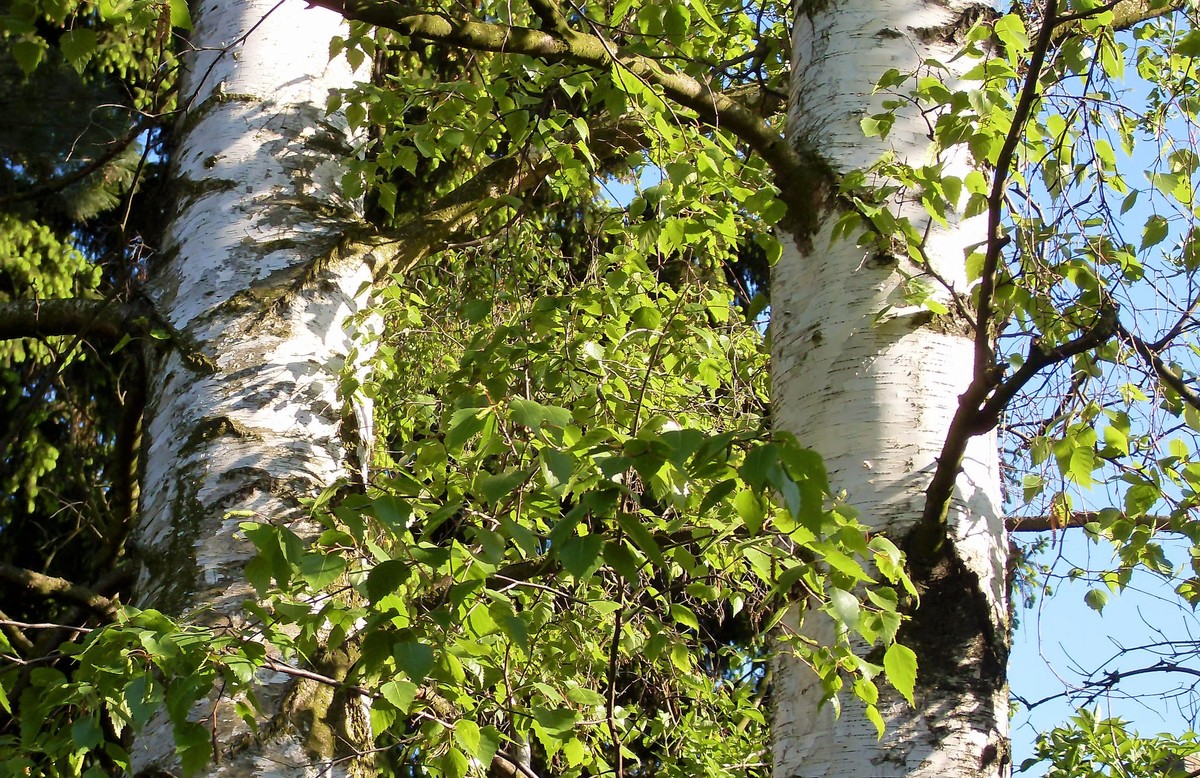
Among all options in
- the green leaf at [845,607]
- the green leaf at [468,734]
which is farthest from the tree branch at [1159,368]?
the green leaf at [468,734]

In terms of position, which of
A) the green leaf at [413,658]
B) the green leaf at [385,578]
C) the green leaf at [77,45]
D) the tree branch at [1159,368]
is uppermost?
the green leaf at [77,45]

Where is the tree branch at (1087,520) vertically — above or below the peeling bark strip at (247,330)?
→ below

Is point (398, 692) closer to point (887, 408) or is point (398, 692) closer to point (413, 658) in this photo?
point (413, 658)

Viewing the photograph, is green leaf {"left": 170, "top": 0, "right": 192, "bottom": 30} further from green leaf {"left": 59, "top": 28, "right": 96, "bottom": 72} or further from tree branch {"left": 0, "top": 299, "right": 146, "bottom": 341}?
tree branch {"left": 0, "top": 299, "right": 146, "bottom": 341}

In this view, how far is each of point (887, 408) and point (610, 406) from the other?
2.09 ft

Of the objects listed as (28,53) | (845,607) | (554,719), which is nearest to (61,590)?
(28,53)

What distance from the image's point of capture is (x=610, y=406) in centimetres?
223

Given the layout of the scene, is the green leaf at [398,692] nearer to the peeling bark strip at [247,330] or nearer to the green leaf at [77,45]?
the peeling bark strip at [247,330]

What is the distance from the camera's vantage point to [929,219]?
1979mm

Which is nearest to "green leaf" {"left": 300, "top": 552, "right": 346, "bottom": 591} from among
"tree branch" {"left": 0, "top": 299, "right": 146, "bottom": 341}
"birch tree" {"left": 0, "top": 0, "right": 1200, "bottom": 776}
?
"birch tree" {"left": 0, "top": 0, "right": 1200, "bottom": 776}

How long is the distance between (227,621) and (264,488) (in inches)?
11.2

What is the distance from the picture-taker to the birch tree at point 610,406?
1.54 metres

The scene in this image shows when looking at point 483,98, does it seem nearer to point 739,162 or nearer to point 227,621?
point 739,162

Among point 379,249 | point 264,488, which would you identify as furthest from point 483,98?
point 264,488
